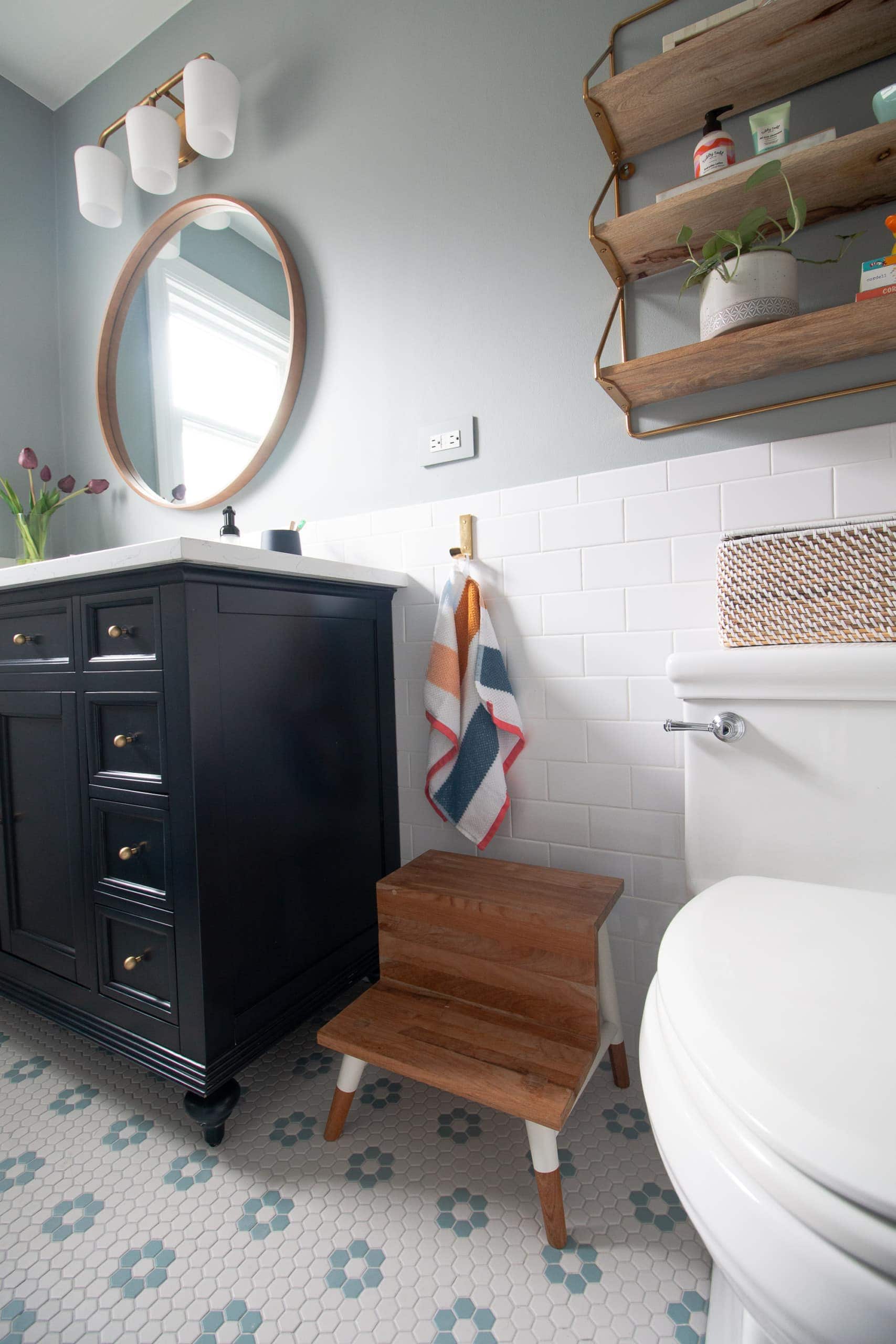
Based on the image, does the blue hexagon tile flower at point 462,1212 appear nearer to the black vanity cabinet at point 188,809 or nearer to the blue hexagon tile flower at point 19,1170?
the black vanity cabinet at point 188,809

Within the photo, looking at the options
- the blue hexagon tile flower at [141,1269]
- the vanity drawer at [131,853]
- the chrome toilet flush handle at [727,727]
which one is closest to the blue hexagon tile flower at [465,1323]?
the blue hexagon tile flower at [141,1269]

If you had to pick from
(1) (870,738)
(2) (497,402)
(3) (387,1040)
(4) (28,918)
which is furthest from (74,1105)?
(2) (497,402)

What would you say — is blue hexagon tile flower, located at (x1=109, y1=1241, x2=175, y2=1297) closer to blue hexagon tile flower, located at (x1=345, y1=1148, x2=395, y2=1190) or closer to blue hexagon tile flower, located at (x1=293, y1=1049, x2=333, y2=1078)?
blue hexagon tile flower, located at (x1=345, y1=1148, x2=395, y2=1190)

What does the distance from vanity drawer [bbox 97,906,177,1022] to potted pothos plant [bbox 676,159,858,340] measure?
1.27 metres

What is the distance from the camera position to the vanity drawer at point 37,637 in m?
1.18

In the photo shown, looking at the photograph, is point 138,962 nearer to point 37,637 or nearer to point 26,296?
point 37,637

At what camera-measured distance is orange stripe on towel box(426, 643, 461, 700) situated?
1301 mm

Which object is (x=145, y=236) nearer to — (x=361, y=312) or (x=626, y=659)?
(x=361, y=312)

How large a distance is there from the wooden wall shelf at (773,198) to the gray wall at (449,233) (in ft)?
0.15

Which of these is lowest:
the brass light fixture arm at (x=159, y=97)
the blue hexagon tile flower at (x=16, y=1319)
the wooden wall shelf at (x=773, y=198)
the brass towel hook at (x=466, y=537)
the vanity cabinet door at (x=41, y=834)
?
the blue hexagon tile flower at (x=16, y=1319)

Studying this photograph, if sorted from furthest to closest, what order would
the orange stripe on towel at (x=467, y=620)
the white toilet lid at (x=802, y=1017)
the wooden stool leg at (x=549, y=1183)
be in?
the orange stripe on towel at (x=467, y=620) < the wooden stool leg at (x=549, y=1183) < the white toilet lid at (x=802, y=1017)

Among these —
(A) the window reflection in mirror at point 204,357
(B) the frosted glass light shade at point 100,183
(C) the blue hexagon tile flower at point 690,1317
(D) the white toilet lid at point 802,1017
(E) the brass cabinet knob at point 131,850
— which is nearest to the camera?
(D) the white toilet lid at point 802,1017

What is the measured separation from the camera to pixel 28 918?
1313mm

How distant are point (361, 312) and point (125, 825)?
1.22m
